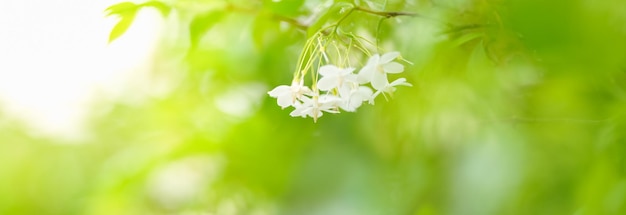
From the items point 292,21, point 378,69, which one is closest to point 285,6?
point 292,21

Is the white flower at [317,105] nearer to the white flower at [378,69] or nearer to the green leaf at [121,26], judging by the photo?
the white flower at [378,69]

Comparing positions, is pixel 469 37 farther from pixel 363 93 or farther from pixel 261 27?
pixel 261 27

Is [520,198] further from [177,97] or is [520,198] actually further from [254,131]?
[177,97]

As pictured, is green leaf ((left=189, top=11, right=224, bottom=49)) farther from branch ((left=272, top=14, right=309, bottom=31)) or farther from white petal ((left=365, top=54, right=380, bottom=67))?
white petal ((left=365, top=54, right=380, bottom=67))

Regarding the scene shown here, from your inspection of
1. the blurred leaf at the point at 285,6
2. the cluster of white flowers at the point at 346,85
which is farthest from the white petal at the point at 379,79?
the blurred leaf at the point at 285,6

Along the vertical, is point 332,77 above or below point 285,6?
below

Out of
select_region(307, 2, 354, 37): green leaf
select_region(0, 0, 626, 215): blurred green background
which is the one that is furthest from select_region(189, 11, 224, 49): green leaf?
select_region(307, 2, 354, 37): green leaf
